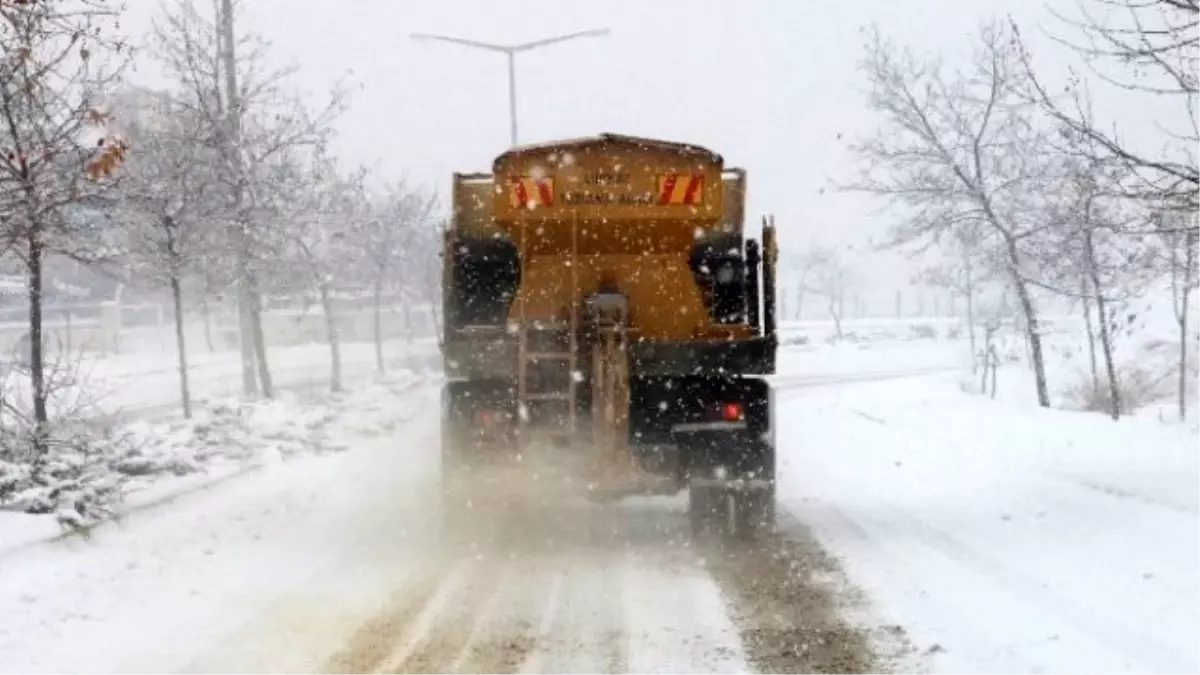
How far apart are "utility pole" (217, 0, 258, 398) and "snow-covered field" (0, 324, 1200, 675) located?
6.68m

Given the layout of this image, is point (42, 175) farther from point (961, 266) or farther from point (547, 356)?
point (961, 266)

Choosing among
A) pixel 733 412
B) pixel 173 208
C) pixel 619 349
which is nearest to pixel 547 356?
pixel 619 349

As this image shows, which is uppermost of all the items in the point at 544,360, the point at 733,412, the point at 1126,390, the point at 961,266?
the point at 961,266

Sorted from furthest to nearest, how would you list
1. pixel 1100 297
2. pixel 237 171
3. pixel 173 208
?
pixel 237 171 → pixel 1100 297 → pixel 173 208

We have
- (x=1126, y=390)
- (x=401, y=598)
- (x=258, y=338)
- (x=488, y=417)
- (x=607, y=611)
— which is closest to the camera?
(x=607, y=611)

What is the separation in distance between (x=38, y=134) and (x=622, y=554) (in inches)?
258

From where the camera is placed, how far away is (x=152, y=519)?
9.44m

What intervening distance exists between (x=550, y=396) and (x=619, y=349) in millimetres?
655

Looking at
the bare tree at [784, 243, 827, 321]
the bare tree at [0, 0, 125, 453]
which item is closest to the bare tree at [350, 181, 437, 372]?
the bare tree at [0, 0, 125, 453]

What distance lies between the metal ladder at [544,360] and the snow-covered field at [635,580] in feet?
3.21

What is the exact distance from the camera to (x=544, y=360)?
28.9 ft

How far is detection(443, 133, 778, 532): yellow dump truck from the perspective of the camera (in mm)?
8812

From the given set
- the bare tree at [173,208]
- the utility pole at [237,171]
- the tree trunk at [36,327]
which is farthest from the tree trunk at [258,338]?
the tree trunk at [36,327]

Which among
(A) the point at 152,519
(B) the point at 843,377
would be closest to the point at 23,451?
(A) the point at 152,519
